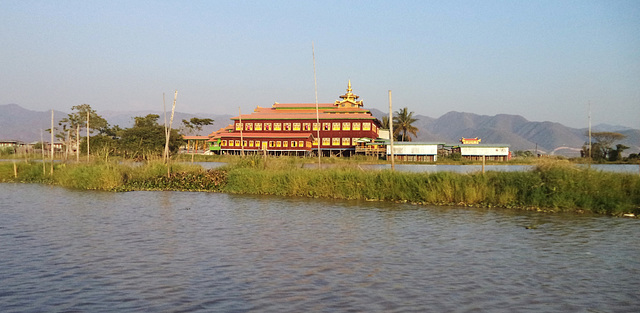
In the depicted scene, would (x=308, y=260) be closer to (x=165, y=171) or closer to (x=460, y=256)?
(x=460, y=256)

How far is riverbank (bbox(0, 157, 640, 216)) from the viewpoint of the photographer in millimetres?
20109

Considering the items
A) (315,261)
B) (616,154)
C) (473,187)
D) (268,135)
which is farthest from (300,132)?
(315,261)

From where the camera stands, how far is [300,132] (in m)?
80.5

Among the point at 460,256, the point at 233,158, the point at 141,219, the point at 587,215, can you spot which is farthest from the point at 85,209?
the point at 587,215

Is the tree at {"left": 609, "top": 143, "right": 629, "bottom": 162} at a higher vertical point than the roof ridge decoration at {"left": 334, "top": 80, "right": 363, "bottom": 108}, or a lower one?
lower

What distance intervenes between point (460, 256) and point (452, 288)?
A: 285cm

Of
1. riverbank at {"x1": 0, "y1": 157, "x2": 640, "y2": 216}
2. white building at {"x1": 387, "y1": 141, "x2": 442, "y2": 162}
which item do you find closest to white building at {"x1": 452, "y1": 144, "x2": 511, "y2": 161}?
white building at {"x1": 387, "y1": 141, "x2": 442, "y2": 162}

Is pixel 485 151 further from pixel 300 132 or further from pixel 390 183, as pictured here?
pixel 390 183

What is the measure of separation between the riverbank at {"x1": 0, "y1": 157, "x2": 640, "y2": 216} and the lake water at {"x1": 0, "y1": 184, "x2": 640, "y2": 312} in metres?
1.61

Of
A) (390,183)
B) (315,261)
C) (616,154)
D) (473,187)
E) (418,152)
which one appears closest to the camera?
(315,261)

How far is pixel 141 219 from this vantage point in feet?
58.7

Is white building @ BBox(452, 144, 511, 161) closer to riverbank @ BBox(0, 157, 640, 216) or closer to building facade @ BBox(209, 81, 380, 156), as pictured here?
building facade @ BBox(209, 81, 380, 156)

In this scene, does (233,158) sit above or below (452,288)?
above

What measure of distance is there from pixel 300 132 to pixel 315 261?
6918cm
